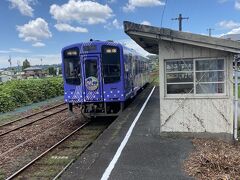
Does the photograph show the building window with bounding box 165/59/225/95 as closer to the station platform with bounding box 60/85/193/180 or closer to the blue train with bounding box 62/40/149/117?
the station platform with bounding box 60/85/193/180

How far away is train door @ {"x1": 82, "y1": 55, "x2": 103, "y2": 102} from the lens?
13.2 metres

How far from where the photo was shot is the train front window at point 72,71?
43.8 ft

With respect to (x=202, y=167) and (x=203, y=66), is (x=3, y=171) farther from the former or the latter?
(x=203, y=66)

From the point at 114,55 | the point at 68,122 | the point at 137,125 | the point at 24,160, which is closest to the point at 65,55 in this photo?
the point at 114,55

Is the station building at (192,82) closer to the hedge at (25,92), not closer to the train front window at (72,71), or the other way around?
the train front window at (72,71)

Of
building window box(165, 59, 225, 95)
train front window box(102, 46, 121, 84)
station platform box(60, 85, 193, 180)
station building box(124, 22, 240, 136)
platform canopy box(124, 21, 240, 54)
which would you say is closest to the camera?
station platform box(60, 85, 193, 180)

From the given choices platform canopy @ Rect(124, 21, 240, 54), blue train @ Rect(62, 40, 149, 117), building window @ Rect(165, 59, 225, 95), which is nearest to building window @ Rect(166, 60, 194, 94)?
building window @ Rect(165, 59, 225, 95)

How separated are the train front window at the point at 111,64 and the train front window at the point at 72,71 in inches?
42.1

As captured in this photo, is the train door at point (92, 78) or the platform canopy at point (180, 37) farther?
the train door at point (92, 78)

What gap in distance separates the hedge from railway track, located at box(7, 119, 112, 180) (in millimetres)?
9049

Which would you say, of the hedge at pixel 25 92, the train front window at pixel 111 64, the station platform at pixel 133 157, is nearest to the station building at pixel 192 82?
the station platform at pixel 133 157

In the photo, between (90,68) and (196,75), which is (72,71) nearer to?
(90,68)

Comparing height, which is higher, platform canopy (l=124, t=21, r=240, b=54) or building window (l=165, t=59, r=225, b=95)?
platform canopy (l=124, t=21, r=240, b=54)

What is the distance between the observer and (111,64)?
13.2 m
